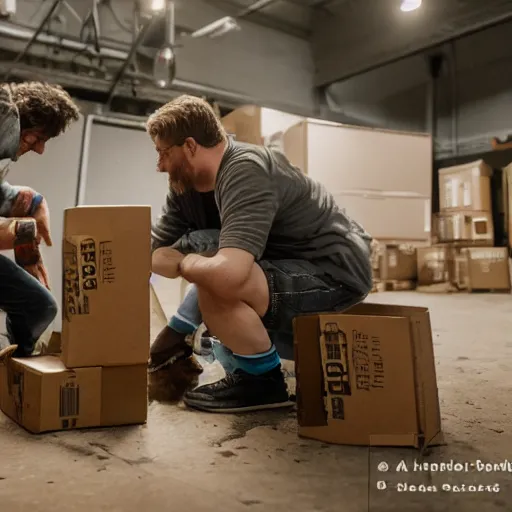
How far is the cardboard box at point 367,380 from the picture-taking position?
99 centimetres

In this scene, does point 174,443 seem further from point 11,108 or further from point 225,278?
point 11,108

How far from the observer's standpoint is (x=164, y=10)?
3629mm

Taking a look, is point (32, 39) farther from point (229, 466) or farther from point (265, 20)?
point (229, 466)

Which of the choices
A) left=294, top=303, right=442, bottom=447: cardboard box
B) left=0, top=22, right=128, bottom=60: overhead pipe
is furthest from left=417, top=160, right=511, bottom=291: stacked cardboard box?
left=294, top=303, right=442, bottom=447: cardboard box

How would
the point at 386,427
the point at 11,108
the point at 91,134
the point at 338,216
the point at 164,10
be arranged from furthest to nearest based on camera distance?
1. the point at 164,10
2. the point at 91,134
3. the point at 338,216
4. the point at 11,108
5. the point at 386,427

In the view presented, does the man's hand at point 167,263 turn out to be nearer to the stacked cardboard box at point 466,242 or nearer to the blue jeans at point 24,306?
the blue jeans at point 24,306

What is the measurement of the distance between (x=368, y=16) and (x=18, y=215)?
381 centimetres

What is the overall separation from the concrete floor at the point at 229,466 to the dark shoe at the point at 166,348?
371mm

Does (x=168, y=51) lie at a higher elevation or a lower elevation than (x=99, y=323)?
higher

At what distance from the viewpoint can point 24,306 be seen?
149 centimetres

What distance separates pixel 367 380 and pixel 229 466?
0.97 ft

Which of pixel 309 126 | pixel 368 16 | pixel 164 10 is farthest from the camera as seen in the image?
pixel 368 16

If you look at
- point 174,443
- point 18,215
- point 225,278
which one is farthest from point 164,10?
point 174,443

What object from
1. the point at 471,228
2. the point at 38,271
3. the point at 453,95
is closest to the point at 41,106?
→ the point at 38,271
